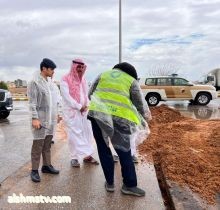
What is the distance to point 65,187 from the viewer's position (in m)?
5.62

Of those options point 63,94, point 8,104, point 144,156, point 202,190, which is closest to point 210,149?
point 144,156

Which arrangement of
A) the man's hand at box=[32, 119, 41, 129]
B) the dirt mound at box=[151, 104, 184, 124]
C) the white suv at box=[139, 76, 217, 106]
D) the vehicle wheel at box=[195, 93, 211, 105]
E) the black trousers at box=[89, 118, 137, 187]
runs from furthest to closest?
the vehicle wheel at box=[195, 93, 211, 105]
the white suv at box=[139, 76, 217, 106]
the dirt mound at box=[151, 104, 184, 124]
the man's hand at box=[32, 119, 41, 129]
the black trousers at box=[89, 118, 137, 187]

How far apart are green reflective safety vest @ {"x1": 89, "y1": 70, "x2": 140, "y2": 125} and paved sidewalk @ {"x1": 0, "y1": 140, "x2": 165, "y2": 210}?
97 centimetres

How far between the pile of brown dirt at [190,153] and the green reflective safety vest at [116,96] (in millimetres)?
1299

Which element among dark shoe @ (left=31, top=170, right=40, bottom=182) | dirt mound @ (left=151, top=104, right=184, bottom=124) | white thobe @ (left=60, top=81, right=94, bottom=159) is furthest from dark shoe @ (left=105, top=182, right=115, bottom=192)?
dirt mound @ (left=151, top=104, right=184, bottom=124)

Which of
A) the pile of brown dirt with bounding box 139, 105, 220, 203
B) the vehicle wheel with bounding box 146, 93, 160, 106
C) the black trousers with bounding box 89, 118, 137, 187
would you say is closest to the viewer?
the black trousers with bounding box 89, 118, 137, 187

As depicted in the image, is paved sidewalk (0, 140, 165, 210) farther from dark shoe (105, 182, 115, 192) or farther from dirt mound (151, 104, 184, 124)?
dirt mound (151, 104, 184, 124)

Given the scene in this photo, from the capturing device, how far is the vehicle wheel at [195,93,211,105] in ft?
78.8

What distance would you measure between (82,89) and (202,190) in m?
2.48

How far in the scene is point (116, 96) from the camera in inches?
206

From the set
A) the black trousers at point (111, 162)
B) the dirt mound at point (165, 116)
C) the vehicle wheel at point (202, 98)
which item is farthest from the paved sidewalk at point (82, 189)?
the vehicle wheel at point (202, 98)

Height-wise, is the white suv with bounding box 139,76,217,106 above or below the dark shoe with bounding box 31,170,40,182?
below

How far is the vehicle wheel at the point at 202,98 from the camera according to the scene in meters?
24.0

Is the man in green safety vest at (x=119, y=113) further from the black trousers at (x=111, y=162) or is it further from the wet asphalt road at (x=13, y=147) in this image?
the wet asphalt road at (x=13, y=147)
